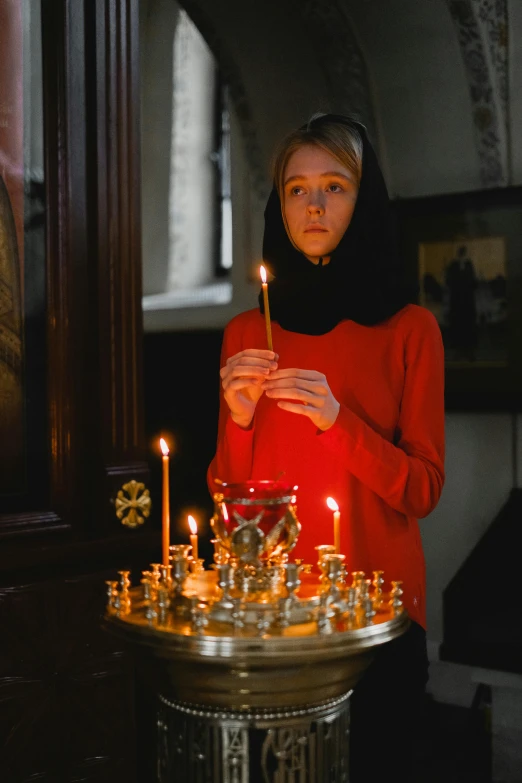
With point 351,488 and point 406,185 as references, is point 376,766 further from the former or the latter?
point 406,185

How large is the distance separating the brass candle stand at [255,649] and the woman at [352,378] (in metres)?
0.34

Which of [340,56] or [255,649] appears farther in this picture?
[340,56]

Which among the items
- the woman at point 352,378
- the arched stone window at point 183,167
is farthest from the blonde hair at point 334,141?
the arched stone window at point 183,167

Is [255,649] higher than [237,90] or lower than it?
lower

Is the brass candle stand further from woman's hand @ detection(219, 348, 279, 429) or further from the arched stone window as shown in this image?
the arched stone window

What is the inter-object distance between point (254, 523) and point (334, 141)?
896mm

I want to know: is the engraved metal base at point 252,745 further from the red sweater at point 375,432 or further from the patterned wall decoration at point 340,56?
the patterned wall decoration at point 340,56

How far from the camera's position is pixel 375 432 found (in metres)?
1.86

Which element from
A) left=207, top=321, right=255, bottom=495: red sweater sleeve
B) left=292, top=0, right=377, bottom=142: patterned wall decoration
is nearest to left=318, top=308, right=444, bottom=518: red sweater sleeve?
left=207, top=321, right=255, bottom=495: red sweater sleeve

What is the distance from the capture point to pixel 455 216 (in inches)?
201

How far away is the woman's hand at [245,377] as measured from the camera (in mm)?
1726

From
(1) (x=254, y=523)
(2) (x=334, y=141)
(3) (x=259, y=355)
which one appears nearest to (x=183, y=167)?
(2) (x=334, y=141)

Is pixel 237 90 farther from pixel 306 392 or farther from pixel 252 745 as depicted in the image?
pixel 252 745

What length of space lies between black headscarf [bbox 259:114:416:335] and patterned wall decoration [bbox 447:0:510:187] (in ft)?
10.4
